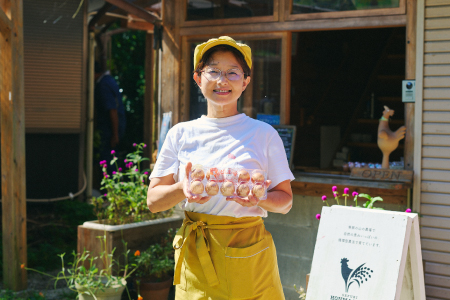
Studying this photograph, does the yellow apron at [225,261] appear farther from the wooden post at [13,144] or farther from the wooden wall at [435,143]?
the wooden post at [13,144]

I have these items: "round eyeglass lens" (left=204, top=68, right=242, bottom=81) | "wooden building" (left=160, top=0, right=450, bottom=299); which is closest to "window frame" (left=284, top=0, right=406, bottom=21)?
"wooden building" (left=160, top=0, right=450, bottom=299)

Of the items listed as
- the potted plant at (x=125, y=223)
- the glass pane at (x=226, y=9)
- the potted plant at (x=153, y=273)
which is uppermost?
the glass pane at (x=226, y=9)

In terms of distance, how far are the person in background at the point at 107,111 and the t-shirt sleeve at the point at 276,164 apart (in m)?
5.55

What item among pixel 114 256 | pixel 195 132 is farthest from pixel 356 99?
pixel 195 132

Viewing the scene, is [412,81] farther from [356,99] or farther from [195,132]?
[356,99]

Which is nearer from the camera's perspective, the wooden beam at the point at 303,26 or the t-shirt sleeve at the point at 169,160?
the t-shirt sleeve at the point at 169,160

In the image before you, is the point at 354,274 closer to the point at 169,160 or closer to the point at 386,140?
the point at 169,160

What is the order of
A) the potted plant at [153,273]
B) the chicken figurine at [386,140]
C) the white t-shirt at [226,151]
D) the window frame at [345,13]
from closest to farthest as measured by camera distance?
the white t-shirt at [226,151] → the window frame at [345,13] → the chicken figurine at [386,140] → the potted plant at [153,273]

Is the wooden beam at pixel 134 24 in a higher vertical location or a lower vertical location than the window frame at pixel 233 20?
higher

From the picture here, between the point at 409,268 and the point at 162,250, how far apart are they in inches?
92.0

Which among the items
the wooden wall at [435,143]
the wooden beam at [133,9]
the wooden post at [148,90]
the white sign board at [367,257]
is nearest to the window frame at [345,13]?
the wooden wall at [435,143]

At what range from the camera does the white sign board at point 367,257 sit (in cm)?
281

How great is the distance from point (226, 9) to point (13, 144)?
2328 mm

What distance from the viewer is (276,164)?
6.82 feet
